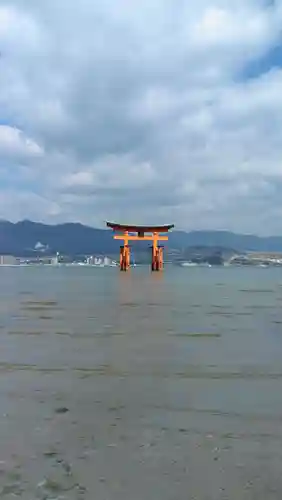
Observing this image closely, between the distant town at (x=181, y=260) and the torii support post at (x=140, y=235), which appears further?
the distant town at (x=181, y=260)

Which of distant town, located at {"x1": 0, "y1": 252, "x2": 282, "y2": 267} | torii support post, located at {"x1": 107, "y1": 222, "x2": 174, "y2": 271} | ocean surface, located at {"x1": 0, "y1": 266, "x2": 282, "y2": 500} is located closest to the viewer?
ocean surface, located at {"x1": 0, "y1": 266, "x2": 282, "y2": 500}

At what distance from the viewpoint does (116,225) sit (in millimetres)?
74938

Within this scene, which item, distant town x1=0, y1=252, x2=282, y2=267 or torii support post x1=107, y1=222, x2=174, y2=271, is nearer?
torii support post x1=107, y1=222, x2=174, y2=271

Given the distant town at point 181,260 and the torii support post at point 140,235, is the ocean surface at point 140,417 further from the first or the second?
the distant town at point 181,260

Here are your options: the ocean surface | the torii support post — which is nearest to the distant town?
the torii support post

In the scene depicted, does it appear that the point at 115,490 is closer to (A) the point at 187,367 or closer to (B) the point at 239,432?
(B) the point at 239,432

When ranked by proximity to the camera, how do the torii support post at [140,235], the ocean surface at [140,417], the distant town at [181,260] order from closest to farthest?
the ocean surface at [140,417] → the torii support post at [140,235] → the distant town at [181,260]

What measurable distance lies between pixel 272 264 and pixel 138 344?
472 ft

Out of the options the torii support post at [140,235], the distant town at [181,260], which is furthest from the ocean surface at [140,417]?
the distant town at [181,260]

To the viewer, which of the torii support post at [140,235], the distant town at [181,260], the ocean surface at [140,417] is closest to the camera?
the ocean surface at [140,417]

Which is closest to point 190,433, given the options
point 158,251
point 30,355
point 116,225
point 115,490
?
point 115,490

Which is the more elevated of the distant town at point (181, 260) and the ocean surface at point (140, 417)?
the distant town at point (181, 260)

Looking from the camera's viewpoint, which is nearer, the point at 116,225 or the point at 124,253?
the point at 116,225

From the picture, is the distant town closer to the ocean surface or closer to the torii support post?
the torii support post
